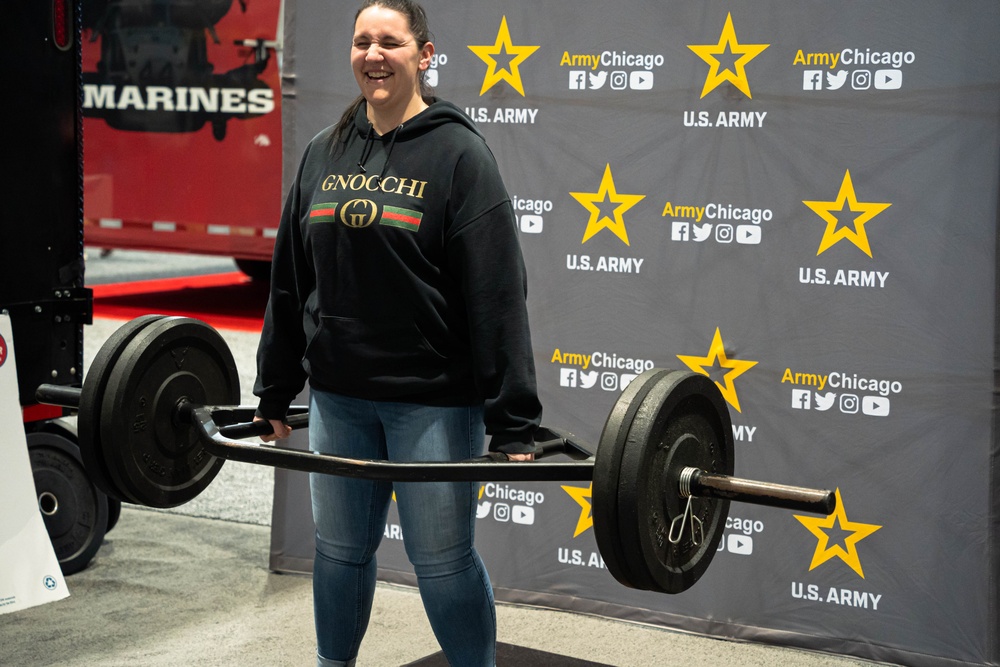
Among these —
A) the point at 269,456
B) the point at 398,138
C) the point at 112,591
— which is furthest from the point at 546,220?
the point at 112,591

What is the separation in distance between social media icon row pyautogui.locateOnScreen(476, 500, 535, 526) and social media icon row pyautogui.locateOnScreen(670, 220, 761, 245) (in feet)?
3.12

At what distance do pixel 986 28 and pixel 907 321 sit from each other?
2.53 ft

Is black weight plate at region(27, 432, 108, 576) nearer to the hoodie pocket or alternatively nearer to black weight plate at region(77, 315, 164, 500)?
black weight plate at region(77, 315, 164, 500)

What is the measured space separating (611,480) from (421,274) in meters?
0.57

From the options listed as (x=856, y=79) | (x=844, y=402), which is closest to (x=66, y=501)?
(x=844, y=402)

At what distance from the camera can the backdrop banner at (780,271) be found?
3.18 meters

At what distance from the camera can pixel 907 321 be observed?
3246 mm

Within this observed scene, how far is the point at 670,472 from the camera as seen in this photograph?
230 cm

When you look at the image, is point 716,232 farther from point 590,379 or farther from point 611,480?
point 611,480

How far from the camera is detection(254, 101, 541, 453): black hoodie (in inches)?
94.0

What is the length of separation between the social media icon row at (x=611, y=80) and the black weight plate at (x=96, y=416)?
5.03 ft

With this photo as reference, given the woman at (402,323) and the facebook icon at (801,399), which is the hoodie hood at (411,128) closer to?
the woman at (402,323)

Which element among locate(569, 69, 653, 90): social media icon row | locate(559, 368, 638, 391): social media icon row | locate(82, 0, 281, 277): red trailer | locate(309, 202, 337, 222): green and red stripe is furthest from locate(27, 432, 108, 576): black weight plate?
locate(82, 0, 281, 277): red trailer

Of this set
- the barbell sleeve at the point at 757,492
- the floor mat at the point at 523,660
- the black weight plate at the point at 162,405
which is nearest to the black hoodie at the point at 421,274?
the barbell sleeve at the point at 757,492
